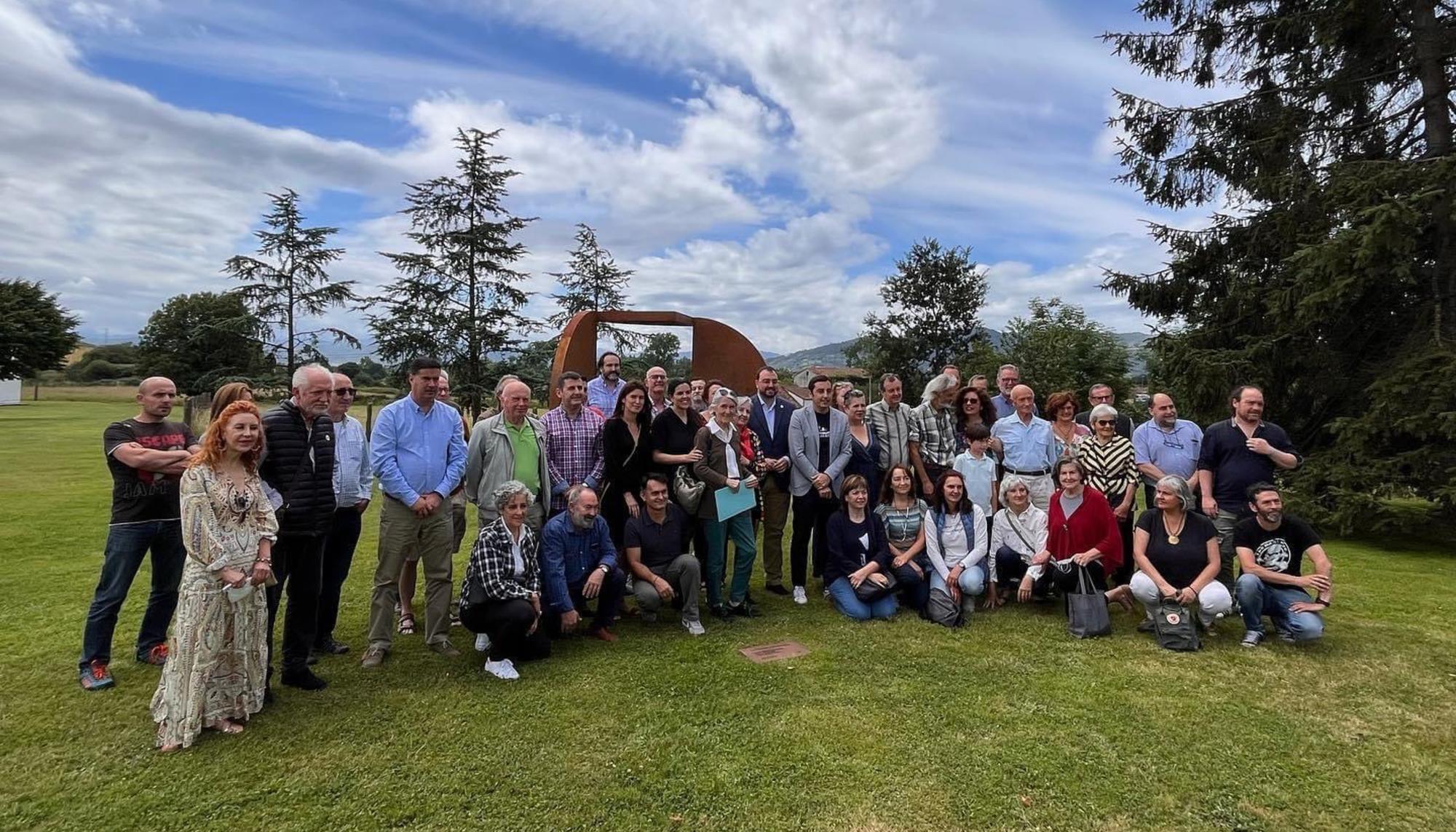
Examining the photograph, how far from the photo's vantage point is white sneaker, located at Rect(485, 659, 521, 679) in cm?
389

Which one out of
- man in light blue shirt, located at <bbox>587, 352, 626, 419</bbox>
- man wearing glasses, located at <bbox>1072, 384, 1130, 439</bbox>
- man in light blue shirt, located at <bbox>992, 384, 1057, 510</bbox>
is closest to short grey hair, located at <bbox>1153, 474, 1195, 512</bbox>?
man in light blue shirt, located at <bbox>992, 384, 1057, 510</bbox>

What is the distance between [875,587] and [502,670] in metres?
2.63

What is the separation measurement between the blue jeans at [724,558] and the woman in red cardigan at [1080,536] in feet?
7.09

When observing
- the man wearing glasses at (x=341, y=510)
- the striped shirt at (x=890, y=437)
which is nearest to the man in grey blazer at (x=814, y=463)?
the striped shirt at (x=890, y=437)

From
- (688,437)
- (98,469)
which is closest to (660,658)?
(688,437)

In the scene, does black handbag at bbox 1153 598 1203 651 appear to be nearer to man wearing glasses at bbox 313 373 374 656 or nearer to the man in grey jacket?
the man in grey jacket

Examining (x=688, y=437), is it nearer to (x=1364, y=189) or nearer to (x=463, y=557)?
(x=463, y=557)

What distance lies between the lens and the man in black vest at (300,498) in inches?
140

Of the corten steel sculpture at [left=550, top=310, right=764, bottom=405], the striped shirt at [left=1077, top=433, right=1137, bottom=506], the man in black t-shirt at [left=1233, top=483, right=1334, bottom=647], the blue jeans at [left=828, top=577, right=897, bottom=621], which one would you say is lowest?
the blue jeans at [left=828, top=577, right=897, bottom=621]

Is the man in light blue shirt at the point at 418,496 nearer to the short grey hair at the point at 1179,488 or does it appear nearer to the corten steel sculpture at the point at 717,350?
the short grey hair at the point at 1179,488

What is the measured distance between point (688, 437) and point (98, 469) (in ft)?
48.4

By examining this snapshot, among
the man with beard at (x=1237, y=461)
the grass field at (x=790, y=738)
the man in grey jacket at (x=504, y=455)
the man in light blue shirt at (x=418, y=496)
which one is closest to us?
the grass field at (x=790, y=738)

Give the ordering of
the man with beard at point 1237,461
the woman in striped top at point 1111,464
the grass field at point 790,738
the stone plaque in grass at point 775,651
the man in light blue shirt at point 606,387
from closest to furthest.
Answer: the grass field at point 790,738 < the stone plaque in grass at point 775,651 < the man with beard at point 1237,461 < the woman in striped top at point 1111,464 < the man in light blue shirt at point 606,387

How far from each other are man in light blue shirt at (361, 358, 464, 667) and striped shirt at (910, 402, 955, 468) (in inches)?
146
